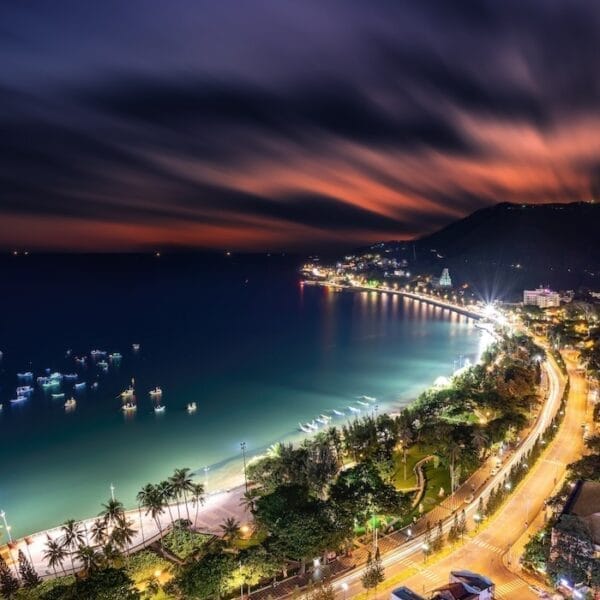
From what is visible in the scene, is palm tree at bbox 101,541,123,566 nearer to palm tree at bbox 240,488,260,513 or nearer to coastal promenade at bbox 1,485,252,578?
coastal promenade at bbox 1,485,252,578

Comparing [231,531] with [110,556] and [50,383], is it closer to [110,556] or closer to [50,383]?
[110,556]

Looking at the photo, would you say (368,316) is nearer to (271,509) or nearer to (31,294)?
(271,509)

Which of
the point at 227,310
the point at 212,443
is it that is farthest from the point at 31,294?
the point at 212,443

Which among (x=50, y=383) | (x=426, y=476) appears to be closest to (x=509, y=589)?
(x=426, y=476)

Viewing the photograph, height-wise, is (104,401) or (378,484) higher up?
(378,484)

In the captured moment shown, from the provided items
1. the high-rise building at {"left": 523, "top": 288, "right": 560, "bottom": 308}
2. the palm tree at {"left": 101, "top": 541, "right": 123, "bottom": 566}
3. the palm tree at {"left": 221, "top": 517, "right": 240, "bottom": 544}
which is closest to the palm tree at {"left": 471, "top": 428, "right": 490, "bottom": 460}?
the palm tree at {"left": 221, "top": 517, "right": 240, "bottom": 544}
